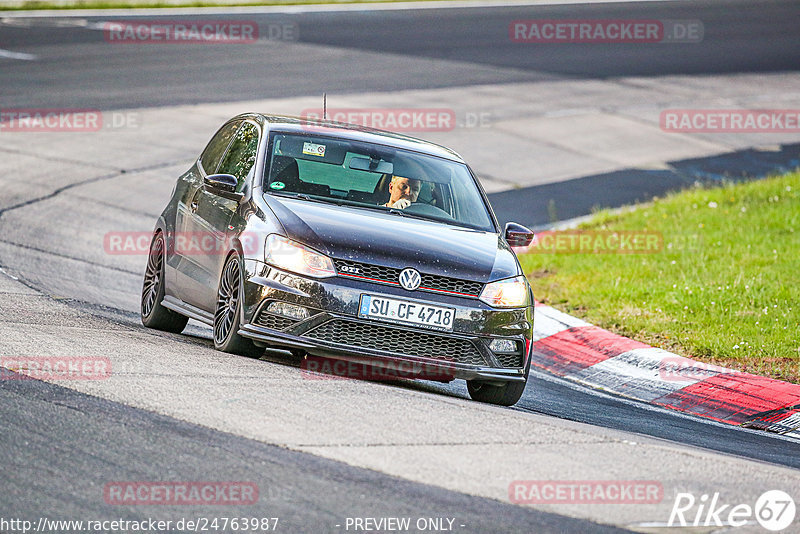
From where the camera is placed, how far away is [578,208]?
1733 cm

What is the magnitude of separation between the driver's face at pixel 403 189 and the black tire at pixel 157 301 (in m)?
1.98

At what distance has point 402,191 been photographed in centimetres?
877

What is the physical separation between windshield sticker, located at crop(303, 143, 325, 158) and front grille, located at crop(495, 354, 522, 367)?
203cm

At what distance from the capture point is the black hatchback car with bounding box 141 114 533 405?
7.61 metres

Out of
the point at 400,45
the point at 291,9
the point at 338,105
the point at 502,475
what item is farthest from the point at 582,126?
the point at 502,475

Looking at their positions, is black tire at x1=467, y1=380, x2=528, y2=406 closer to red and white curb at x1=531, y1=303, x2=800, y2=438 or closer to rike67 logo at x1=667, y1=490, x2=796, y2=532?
red and white curb at x1=531, y1=303, x2=800, y2=438

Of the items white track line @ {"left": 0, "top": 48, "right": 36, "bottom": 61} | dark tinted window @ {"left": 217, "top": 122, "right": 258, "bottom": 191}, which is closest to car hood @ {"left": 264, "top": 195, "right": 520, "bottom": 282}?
dark tinted window @ {"left": 217, "top": 122, "right": 258, "bottom": 191}

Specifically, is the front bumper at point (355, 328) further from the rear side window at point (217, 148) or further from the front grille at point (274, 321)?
the rear side window at point (217, 148)

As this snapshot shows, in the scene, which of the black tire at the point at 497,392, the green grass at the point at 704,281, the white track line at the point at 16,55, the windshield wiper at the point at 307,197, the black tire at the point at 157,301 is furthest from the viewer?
the white track line at the point at 16,55

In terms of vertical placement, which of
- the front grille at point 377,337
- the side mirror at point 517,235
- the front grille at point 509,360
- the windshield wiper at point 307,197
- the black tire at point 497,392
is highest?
the windshield wiper at point 307,197

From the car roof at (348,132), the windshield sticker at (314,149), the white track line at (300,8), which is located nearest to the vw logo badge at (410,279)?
the windshield sticker at (314,149)

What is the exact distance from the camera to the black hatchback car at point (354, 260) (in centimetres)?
761

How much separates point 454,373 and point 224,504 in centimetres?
292

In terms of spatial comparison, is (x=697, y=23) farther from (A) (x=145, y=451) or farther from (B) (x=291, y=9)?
(A) (x=145, y=451)
